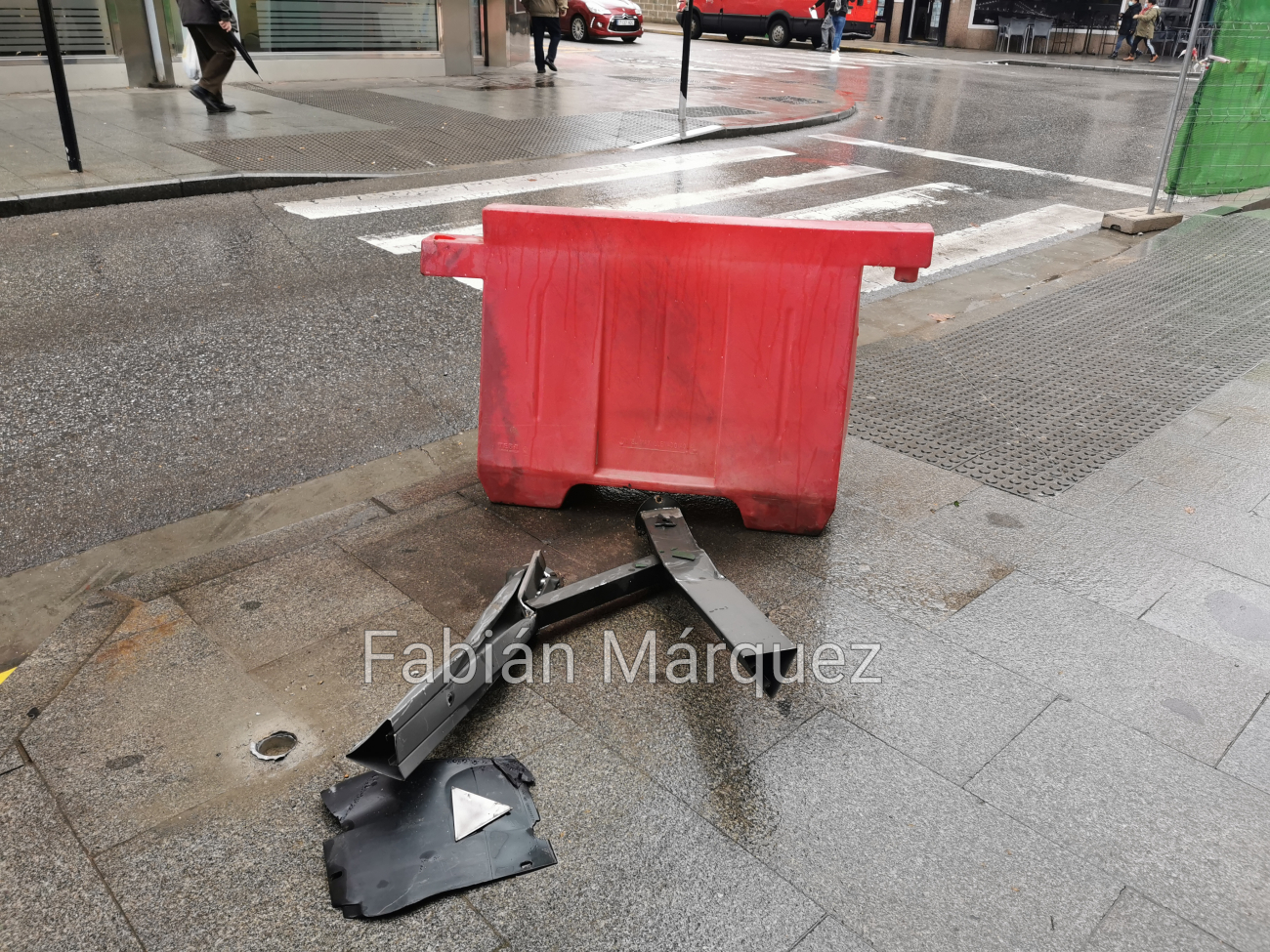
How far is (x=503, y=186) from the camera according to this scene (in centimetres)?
989

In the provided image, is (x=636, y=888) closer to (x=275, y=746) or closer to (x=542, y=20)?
(x=275, y=746)

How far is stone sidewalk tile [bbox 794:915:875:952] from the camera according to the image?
6.93 feet

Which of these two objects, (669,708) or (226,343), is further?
(226,343)

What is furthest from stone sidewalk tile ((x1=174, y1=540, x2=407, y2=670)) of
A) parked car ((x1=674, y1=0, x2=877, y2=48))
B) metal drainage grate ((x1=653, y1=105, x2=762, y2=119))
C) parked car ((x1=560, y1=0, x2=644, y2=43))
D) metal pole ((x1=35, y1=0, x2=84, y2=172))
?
parked car ((x1=674, y1=0, x2=877, y2=48))

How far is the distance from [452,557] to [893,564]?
156cm

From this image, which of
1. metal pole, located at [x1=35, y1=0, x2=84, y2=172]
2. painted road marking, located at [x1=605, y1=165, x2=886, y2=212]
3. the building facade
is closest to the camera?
metal pole, located at [x1=35, y1=0, x2=84, y2=172]

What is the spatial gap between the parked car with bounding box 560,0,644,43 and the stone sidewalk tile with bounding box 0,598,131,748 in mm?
26637

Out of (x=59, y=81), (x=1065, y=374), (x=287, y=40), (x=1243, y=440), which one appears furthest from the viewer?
(x=287, y=40)

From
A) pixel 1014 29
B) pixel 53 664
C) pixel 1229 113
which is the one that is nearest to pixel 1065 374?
pixel 53 664

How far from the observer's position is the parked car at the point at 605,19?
26844 millimetres

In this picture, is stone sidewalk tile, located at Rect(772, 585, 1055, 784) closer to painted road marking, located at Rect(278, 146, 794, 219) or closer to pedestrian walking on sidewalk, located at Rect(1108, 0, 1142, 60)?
painted road marking, located at Rect(278, 146, 794, 219)

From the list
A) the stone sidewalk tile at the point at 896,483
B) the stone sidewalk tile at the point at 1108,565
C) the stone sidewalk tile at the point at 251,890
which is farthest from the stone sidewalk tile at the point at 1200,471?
the stone sidewalk tile at the point at 251,890

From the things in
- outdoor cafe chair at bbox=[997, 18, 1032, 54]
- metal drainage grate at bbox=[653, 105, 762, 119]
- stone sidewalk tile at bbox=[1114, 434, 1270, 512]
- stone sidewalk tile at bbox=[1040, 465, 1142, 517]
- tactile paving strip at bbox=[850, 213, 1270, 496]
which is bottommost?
tactile paving strip at bbox=[850, 213, 1270, 496]

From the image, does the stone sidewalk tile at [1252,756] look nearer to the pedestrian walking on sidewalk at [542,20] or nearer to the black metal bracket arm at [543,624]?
the black metal bracket arm at [543,624]
